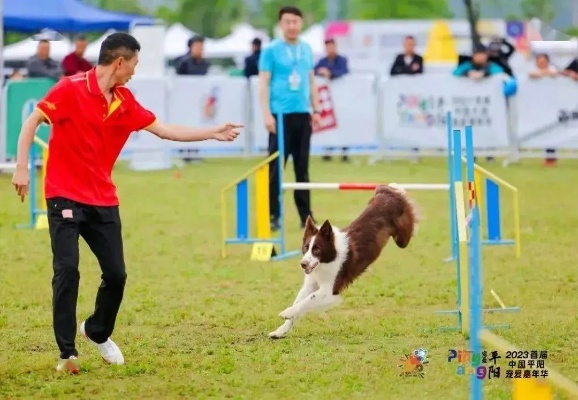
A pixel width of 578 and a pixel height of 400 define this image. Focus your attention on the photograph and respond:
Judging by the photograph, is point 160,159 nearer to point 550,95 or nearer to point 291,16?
point 550,95

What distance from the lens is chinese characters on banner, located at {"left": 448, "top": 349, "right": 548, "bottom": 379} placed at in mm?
4738

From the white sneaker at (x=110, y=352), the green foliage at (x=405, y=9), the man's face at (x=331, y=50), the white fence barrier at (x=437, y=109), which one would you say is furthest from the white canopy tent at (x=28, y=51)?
the white sneaker at (x=110, y=352)

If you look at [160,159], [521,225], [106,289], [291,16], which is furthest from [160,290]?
[160,159]

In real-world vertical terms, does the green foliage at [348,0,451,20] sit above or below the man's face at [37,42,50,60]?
above

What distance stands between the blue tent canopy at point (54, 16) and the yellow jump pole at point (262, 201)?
14281mm

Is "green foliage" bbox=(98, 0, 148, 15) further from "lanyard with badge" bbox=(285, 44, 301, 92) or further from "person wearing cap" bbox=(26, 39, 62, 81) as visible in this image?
"lanyard with badge" bbox=(285, 44, 301, 92)

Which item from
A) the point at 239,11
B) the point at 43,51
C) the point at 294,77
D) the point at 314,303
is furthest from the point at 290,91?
the point at 239,11

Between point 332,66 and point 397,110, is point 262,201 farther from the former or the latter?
point 332,66

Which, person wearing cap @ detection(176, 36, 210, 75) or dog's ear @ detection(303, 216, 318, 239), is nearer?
dog's ear @ detection(303, 216, 318, 239)

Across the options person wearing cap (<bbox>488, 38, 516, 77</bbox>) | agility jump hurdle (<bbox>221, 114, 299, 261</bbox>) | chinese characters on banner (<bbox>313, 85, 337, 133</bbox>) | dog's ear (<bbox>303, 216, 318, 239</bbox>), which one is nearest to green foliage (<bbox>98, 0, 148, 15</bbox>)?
person wearing cap (<bbox>488, 38, 516, 77</bbox>)

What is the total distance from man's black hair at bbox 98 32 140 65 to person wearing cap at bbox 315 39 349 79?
46.3 feet

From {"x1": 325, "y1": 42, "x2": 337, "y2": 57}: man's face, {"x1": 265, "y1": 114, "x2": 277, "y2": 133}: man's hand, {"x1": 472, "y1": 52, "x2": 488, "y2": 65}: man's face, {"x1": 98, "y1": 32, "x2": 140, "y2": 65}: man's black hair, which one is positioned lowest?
{"x1": 265, "y1": 114, "x2": 277, "y2": 133}: man's hand

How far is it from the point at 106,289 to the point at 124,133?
33.8 inches

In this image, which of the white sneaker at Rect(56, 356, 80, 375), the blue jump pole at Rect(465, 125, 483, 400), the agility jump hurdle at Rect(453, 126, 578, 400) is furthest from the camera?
the white sneaker at Rect(56, 356, 80, 375)
